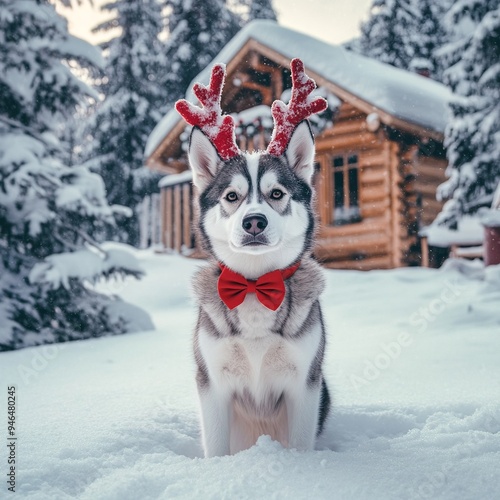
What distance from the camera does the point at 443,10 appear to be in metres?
27.2

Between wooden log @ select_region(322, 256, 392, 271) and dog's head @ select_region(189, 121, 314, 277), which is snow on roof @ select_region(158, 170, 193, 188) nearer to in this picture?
wooden log @ select_region(322, 256, 392, 271)

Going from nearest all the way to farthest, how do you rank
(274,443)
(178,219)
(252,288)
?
1. (274,443)
2. (252,288)
3. (178,219)

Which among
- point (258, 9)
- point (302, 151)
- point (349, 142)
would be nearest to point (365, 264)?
point (349, 142)

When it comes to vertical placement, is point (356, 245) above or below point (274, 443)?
above

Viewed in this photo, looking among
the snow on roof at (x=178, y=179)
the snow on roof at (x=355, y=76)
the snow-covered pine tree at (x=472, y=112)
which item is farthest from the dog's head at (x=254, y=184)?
the snow on roof at (x=178, y=179)

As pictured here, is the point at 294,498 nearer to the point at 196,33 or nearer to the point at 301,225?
the point at 301,225

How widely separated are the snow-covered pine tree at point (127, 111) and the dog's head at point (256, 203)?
733 inches

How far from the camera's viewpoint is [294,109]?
2.62 m

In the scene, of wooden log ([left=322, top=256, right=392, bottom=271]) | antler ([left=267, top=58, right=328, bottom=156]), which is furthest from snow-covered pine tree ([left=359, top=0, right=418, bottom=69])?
antler ([left=267, top=58, right=328, bottom=156])

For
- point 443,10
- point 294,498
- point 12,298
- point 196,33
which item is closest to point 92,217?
point 12,298

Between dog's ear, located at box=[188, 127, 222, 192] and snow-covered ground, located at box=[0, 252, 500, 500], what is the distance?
531 millimetres

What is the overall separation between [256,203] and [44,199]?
4.16 meters

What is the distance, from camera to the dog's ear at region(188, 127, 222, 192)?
8.48ft

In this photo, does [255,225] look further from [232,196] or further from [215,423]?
[215,423]
